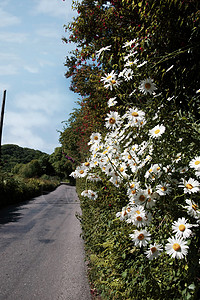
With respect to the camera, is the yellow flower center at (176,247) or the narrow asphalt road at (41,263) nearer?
the yellow flower center at (176,247)

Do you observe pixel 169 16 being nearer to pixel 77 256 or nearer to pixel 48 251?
pixel 77 256

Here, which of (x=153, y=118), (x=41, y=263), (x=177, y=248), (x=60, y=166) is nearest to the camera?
(x=177, y=248)

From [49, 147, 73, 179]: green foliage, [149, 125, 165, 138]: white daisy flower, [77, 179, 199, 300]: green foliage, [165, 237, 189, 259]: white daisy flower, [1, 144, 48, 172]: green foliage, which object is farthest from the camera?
[49, 147, 73, 179]: green foliage

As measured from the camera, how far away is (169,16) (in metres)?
3.21

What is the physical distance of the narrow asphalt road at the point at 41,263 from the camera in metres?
3.20

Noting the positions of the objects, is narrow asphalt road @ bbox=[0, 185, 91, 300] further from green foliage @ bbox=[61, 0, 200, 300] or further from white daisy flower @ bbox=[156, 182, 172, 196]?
white daisy flower @ bbox=[156, 182, 172, 196]

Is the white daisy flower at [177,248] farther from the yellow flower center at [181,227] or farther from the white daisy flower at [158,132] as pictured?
the white daisy flower at [158,132]

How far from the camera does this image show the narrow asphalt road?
3195 mm

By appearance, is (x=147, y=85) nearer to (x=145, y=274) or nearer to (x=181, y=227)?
(x=181, y=227)

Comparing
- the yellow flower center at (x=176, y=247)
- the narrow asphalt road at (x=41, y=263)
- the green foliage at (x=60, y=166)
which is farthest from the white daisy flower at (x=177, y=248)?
the green foliage at (x=60, y=166)

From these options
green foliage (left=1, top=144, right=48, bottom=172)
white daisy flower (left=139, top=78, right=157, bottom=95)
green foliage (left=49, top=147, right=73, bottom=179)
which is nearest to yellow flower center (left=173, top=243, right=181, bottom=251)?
white daisy flower (left=139, top=78, right=157, bottom=95)

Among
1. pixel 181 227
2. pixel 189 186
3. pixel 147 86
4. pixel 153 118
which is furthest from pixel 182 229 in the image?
pixel 147 86

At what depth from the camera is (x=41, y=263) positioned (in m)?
4.19

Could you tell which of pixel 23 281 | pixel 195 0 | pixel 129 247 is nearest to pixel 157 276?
pixel 129 247
